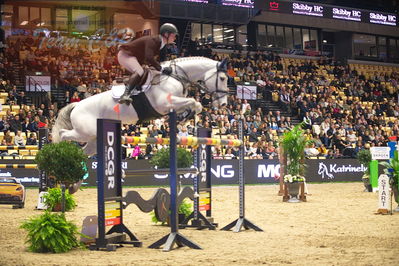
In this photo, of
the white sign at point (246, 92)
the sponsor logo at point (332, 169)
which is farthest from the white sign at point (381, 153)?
the white sign at point (246, 92)

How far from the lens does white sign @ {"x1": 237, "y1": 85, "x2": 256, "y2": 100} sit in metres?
27.4

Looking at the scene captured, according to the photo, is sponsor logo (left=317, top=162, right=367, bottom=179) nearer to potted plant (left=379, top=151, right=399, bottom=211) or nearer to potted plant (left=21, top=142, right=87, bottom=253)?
potted plant (left=379, top=151, right=399, bottom=211)

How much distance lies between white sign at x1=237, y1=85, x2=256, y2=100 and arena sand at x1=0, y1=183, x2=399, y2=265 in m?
14.0

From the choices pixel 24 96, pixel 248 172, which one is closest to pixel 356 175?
pixel 248 172

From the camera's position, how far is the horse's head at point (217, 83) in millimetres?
9670

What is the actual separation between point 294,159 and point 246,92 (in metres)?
13.2

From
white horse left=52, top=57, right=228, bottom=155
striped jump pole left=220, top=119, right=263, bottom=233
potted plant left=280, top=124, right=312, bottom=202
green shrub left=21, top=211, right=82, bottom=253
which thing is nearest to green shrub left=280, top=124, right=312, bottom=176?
potted plant left=280, top=124, right=312, bottom=202

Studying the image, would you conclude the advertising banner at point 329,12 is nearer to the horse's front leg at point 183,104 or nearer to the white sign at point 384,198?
the white sign at point 384,198

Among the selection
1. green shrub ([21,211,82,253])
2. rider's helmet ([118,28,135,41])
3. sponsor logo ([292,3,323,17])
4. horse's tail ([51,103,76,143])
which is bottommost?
green shrub ([21,211,82,253])

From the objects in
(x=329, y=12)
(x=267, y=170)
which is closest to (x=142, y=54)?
(x=267, y=170)

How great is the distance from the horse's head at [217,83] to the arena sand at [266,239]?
207 centimetres

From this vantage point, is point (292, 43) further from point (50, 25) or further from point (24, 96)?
point (24, 96)

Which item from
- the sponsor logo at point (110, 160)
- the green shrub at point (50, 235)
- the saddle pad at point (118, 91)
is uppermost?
the saddle pad at point (118, 91)

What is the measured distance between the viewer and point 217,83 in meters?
9.66
